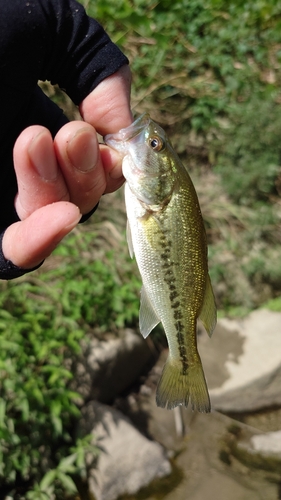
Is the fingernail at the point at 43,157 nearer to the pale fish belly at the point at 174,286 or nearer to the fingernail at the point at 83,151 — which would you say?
the fingernail at the point at 83,151

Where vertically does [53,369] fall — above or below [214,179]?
above

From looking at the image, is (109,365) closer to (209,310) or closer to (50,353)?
(50,353)

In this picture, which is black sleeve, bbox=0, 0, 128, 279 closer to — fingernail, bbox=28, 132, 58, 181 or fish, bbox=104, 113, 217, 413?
fish, bbox=104, 113, 217, 413

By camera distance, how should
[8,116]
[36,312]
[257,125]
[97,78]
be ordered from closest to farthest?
[97,78], [8,116], [36,312], [257,125]

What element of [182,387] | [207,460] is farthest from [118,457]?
[182,387]

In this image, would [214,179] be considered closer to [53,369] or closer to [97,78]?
[53,369]

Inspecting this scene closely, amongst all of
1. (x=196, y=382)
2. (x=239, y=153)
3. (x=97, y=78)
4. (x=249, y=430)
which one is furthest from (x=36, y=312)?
(x=239, y=153)

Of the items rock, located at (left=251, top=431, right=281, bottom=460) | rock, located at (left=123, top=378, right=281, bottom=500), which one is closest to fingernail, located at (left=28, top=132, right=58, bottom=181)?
rock, located at (left=123, top=378, right=281, bottom=500)
